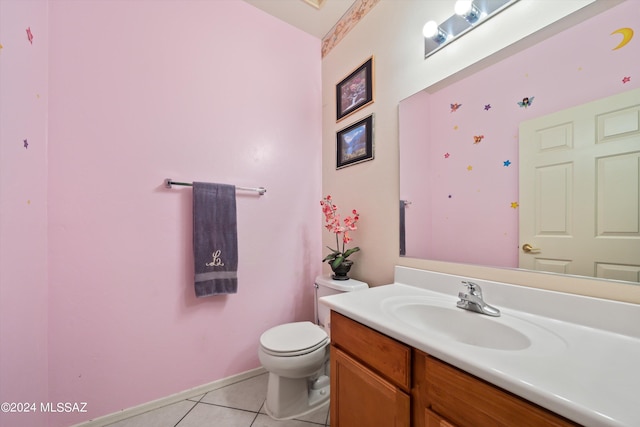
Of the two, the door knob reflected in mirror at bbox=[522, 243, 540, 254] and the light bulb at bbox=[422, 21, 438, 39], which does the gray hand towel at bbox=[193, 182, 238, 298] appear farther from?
the door knob reflected in mirror at bbox=[522, 243, 540, 254]

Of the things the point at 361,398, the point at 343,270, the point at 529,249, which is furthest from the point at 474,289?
the point at 343,270

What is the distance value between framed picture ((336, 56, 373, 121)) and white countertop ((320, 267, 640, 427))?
1210mm

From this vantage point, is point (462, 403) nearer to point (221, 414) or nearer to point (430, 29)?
point (221, 414)

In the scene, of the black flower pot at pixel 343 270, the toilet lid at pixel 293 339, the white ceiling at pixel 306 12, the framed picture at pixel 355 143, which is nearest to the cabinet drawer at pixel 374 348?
the toilet lid at pixel 293 339

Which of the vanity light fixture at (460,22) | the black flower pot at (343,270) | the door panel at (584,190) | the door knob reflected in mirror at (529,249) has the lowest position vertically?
the black flower pot at (343,270)

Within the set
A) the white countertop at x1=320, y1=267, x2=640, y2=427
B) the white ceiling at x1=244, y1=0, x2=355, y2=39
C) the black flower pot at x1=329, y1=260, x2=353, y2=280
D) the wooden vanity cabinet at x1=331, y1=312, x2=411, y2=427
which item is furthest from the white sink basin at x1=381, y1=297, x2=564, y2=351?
the white ceiling at x1=244, y1=0, x2=355, y2=39

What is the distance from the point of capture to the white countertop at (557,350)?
15.8 inches

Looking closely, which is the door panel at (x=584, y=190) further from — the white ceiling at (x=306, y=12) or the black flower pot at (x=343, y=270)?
the white ceiling at (x=306, y=12)

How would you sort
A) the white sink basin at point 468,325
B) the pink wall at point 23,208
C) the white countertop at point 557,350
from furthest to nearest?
the pink wall at point 23,208 → the white sink basin at point 468,325 → the white countertop at point 557,350

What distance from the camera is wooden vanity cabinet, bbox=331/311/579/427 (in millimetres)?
484

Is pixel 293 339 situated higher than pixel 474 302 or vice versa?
pixel 474 302

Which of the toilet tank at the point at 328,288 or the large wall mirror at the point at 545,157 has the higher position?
the large wall mirror at the point at 545,157

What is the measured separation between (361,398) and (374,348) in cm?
21

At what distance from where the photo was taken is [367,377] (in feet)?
2.63
